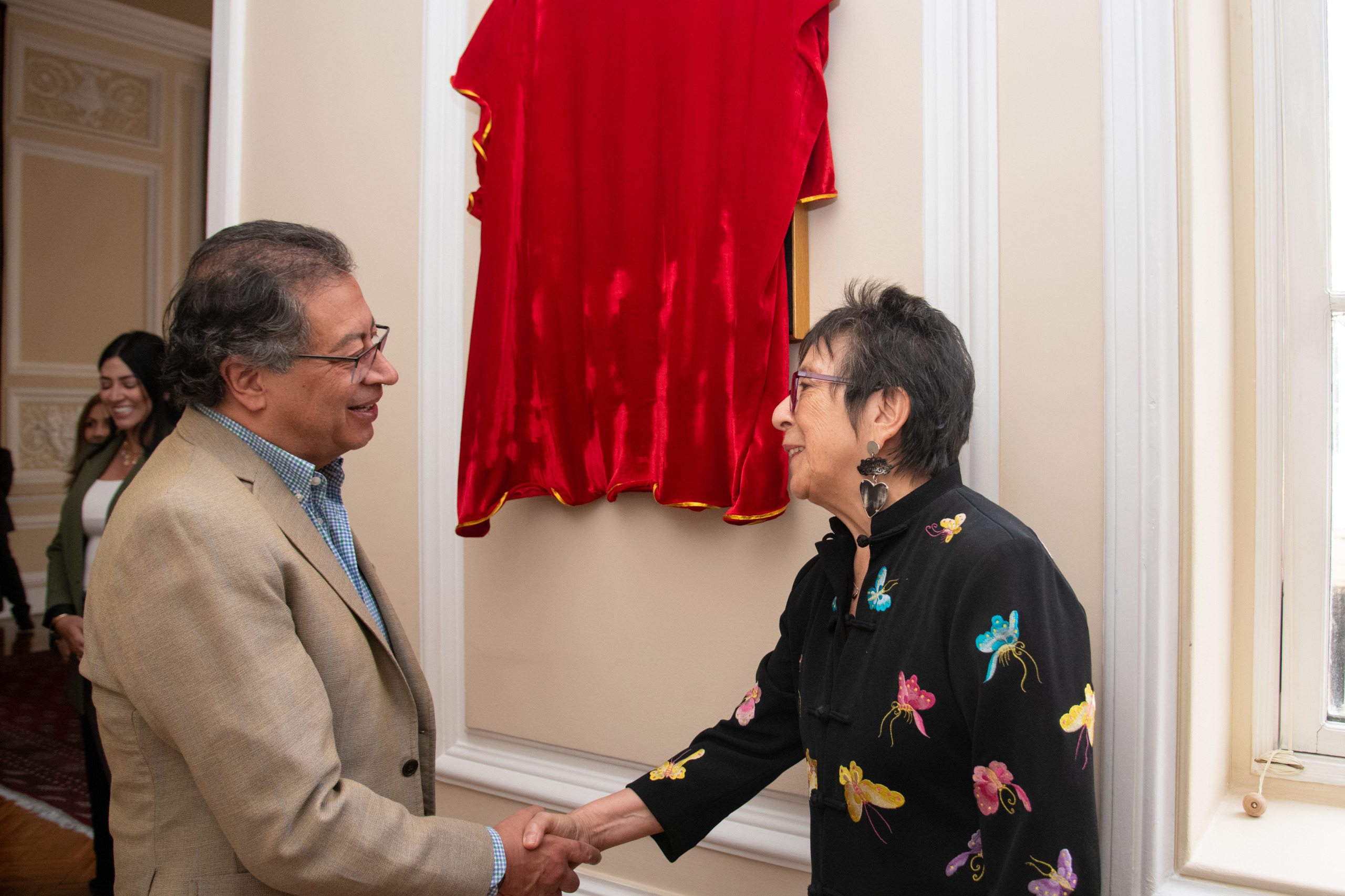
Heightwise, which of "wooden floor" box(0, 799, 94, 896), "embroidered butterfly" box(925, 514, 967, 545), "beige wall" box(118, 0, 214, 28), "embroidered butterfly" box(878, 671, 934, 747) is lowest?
"wooden floor" box(0, 799, 94, 896)

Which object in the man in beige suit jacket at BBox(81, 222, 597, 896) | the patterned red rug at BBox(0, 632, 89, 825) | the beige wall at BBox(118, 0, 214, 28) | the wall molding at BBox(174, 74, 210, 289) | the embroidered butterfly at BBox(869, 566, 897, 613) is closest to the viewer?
the man in beige suit jacket at BBox(81, 222, 597, 896)

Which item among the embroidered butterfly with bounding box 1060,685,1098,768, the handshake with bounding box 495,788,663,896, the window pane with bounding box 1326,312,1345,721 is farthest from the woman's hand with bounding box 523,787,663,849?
the window pane with bounding box 1326,312,1345,721

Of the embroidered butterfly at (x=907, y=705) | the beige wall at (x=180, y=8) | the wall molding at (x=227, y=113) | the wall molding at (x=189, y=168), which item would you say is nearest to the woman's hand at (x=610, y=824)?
the embroidered butterfly at (x=907, y=705)

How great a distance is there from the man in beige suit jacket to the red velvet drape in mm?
516

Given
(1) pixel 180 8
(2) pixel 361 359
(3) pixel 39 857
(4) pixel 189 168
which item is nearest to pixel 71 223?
(4) pixel 189 168

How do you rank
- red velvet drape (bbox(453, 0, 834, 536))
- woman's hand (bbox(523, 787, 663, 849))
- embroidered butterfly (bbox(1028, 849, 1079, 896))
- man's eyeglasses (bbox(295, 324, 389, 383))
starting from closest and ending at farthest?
embroidered butterfly (bbox(1028, 849, 1079, 896)) < man's eyeglasses (bbox(295, 324, 389, 383)) < woman's hand (bbox(523, 787, 663, 849)) < red velvet drape (bbox(453, 0, 834, 536))

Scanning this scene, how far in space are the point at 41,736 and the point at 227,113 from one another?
2999mm

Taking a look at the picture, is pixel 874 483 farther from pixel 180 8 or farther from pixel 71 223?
pixel 180 8

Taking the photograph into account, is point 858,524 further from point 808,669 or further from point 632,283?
point 632,283

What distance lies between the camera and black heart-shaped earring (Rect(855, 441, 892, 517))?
1323 millimetres

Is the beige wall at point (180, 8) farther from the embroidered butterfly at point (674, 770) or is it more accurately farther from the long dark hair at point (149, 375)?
the embroidered butterfly at point (674, 770)

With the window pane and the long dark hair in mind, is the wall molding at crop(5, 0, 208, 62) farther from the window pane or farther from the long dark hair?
the window pane

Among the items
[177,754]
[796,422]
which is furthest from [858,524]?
[177,754]

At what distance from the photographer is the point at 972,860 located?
116 centimetres
